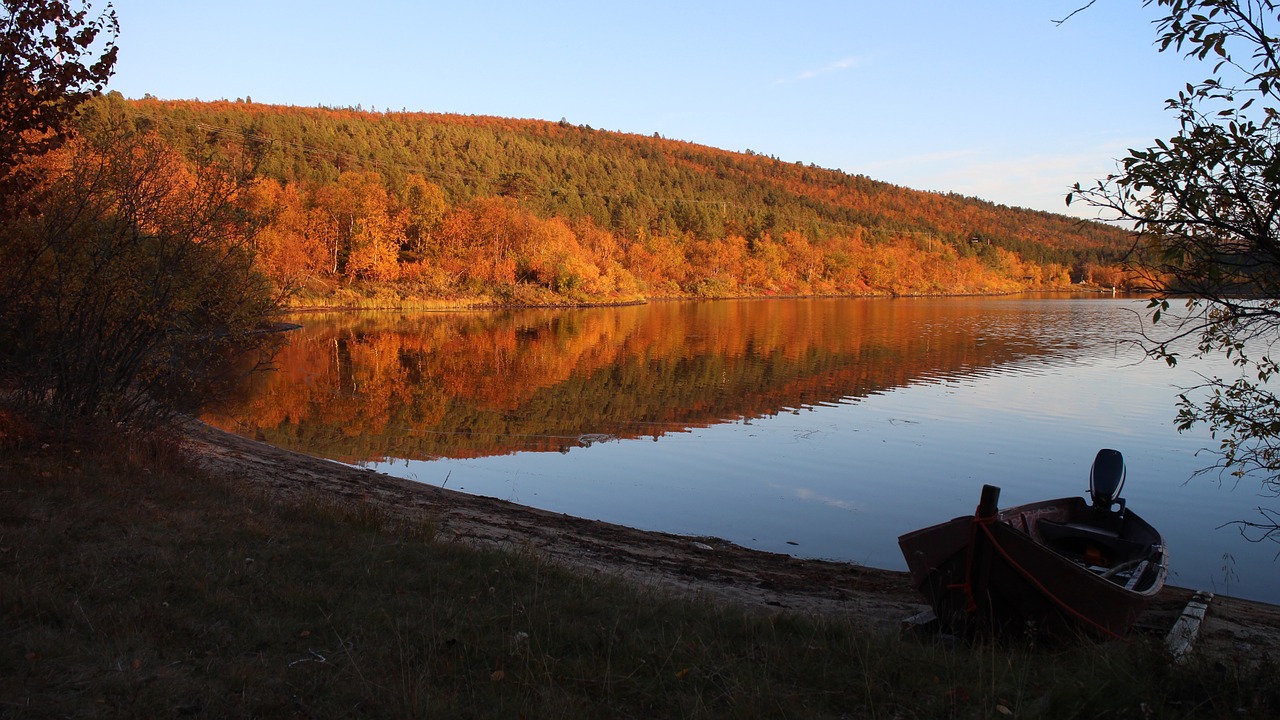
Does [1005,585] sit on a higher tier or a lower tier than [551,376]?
higher

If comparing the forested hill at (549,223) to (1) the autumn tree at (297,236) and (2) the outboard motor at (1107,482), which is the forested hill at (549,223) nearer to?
(1) the autumn tree at (297,236)

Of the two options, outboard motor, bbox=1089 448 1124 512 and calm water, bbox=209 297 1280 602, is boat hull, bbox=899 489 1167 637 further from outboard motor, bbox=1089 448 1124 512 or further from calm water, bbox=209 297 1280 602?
calm water, bbox=209 297 1280 602

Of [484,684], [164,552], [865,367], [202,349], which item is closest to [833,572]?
[484,684]

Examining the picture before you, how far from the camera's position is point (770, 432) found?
21.0 metres

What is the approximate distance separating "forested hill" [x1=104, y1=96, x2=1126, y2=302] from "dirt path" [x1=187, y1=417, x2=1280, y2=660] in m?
4.19

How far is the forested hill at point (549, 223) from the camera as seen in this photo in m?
75.6

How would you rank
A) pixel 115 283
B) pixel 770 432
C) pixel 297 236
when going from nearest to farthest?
pixel 115 283, pixel 770 432, pixel 297 236

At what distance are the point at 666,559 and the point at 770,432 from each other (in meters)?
10.8

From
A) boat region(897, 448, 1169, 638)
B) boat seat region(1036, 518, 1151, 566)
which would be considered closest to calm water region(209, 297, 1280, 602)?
boat seat region(1036, 518, 1151, 566)

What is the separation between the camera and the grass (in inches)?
190

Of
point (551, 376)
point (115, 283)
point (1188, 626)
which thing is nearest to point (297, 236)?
point (551, 376)

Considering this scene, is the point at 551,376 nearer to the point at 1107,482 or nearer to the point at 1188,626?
the point at 1107,482

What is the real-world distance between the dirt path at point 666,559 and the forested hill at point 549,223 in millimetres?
4195

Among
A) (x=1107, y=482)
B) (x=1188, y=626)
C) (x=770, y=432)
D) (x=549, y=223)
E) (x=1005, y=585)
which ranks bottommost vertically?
(x=770, y=432)
